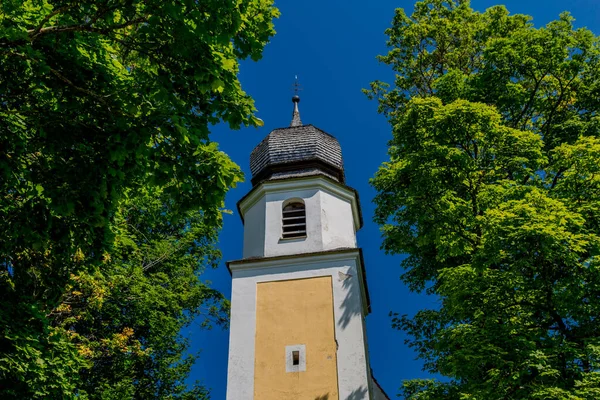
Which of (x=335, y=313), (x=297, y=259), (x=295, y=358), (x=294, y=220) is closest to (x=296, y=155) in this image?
(x=294, y=220)

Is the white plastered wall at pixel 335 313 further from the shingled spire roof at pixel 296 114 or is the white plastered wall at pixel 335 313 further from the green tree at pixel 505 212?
the shingled spire roof at pixel 296 114

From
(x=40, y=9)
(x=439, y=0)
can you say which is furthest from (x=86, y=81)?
(x=439, y=0)

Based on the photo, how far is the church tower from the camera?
10836mm

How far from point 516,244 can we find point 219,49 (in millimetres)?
4814

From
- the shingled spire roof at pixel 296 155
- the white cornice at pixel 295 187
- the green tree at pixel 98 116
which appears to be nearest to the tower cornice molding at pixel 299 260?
the white cornice at pixel 295 187

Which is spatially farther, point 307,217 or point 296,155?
point 296,155

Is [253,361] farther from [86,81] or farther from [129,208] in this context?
[86,81]

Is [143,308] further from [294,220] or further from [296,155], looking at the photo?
[296,155]

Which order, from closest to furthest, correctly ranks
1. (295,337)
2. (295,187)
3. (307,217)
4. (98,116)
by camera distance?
(98,116) < (295,337) < (307,217) < (295,187)

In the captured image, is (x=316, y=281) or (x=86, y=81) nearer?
(x=86, y=81)

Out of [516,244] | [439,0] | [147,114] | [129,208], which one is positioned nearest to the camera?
[147,114]

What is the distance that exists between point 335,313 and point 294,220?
2877 millimetres

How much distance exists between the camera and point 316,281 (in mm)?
12266

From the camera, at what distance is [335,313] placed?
1166 cm
